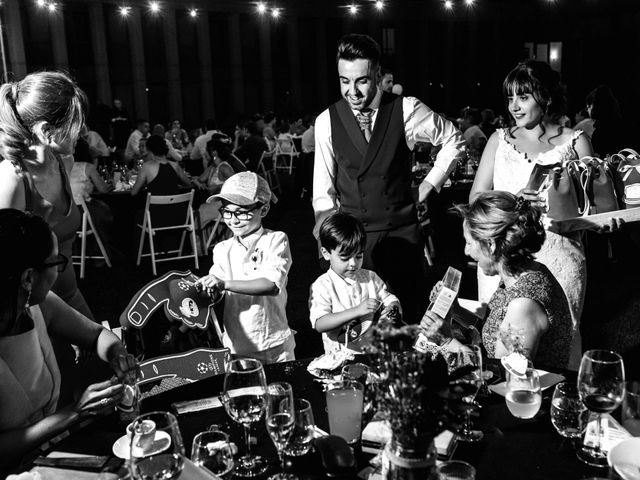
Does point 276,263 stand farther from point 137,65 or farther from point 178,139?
point 137,65

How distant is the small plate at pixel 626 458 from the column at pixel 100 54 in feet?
54.7

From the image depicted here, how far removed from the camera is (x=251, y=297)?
294cm

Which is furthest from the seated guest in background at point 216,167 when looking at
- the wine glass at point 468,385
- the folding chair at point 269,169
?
the wine glass at point 468,385

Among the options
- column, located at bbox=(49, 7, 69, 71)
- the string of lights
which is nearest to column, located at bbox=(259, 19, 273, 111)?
the string of lights

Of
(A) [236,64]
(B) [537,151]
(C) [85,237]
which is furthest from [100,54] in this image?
(B) [537,151]

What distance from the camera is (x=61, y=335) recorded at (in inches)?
89.1

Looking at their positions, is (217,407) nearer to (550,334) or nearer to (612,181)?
(550,334)

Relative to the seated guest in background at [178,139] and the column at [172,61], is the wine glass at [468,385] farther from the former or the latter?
the column at [172,61]

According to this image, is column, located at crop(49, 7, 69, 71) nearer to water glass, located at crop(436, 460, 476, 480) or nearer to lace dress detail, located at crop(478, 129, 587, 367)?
lace dress detail, located at crop(478, 129, 587, 367)

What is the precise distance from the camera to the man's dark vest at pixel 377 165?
3188 millimetres

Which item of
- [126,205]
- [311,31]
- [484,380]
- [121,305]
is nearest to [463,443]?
[484,380]

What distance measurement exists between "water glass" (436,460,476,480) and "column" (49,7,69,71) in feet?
53.4

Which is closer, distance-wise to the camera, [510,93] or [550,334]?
[550,334]

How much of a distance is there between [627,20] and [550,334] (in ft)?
68.9
